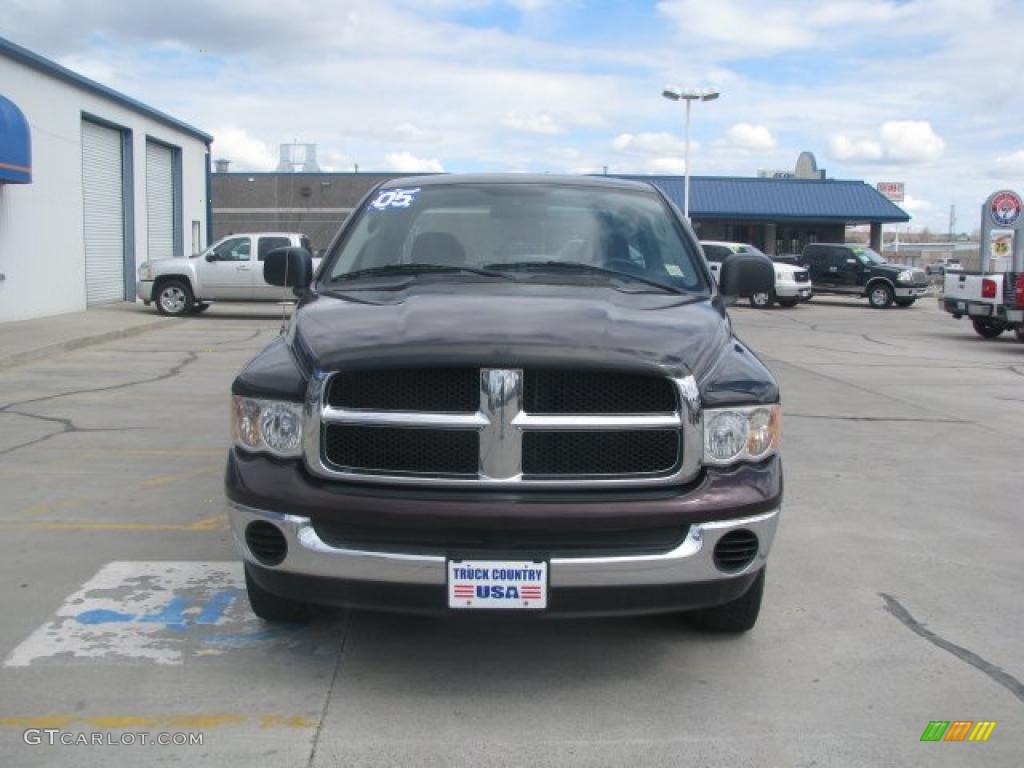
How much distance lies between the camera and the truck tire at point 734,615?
4.12m

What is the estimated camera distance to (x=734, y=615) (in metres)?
4.21

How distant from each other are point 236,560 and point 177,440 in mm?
3540

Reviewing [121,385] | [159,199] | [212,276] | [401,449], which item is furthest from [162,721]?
[159,199]

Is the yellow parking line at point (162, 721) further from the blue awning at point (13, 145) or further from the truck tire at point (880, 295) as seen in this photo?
the truck tire at point (880, 295)

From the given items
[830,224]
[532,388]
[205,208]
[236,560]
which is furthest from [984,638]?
[830,224]

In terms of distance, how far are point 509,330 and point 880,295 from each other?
29.5 metres

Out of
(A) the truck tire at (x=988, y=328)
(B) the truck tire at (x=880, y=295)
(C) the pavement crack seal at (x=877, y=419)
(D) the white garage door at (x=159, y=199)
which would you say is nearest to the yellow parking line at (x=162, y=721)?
(C) the pavement crack seal at (x=877, y=419)

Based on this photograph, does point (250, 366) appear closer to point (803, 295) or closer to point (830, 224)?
point (803, 295)

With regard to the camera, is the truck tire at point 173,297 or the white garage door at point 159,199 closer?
the truck tire at point 173,297

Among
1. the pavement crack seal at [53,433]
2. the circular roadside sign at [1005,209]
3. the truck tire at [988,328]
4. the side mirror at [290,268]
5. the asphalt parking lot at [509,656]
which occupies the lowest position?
the asphalt parking lot at [509,656]

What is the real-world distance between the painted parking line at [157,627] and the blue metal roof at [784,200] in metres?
39.6

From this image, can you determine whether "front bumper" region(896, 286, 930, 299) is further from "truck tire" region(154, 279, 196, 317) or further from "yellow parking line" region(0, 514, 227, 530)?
"yellow parking line" region(0, 514, 227, 530)

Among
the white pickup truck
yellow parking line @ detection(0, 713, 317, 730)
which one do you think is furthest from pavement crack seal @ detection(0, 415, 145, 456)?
the white pickup truck

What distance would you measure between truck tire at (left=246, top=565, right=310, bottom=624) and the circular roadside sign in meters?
19.9
